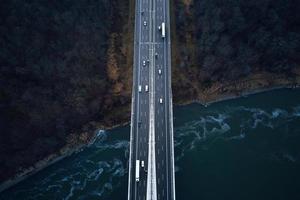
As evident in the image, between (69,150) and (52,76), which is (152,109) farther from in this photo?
(52,76)

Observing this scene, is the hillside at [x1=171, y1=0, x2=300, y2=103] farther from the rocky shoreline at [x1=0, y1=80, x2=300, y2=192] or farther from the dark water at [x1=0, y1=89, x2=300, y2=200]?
the dark water at [x1=0, y1=89, x2=300, y2=200]

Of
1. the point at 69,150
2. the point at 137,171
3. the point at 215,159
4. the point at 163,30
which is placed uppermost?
the point at 163,30

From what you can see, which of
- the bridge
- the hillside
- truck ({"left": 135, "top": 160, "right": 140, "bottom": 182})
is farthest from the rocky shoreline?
truck ({"left": 135, "top": 160, "right": 140, "bottom": 182})

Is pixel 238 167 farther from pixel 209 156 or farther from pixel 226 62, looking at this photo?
pixel 226 62

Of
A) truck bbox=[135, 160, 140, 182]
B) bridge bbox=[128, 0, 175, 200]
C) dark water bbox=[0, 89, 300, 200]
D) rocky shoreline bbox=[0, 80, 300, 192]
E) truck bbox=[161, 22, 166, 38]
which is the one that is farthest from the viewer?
truck bbox=[161, 22, 166, 38]

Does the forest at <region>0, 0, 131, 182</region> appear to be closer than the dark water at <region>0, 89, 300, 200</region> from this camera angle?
No

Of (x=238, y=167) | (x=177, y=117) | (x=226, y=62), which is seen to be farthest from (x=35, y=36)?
(x=238, y=167)

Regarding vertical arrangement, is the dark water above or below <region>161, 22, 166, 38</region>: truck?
below

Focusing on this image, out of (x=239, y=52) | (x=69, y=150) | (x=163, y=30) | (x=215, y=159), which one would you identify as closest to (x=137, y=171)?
(x=215, y=159)
